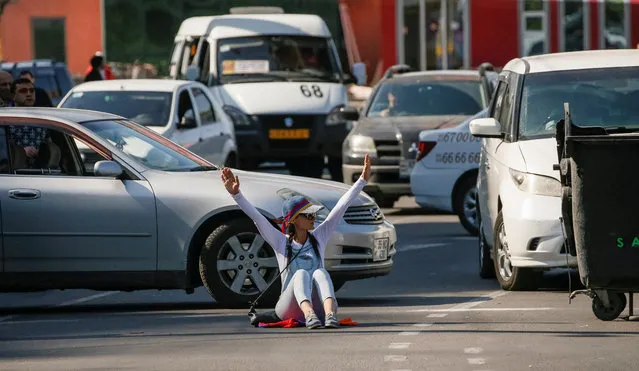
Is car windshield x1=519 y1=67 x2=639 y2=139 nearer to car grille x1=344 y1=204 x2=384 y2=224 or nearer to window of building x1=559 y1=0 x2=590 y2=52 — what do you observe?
car grille x1=344 y1=204 x2=384 y2=224

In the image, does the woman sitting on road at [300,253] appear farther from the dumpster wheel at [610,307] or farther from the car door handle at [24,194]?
the car door handle at [24,194]

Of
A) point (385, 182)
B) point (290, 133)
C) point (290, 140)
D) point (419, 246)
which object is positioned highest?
point (290, 133)

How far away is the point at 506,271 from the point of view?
14195 millimetres

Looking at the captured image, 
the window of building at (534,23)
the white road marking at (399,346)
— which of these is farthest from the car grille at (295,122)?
the window of building at (534,23)

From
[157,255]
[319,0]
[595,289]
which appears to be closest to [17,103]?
[157,255]

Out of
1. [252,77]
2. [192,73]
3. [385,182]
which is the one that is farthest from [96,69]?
[385,182]

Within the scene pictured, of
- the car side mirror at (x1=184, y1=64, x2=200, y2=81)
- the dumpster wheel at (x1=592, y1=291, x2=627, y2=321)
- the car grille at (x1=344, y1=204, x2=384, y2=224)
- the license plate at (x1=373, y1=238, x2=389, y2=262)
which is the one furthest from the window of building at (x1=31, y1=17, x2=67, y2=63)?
the dumpster wheel at (x1=592, y1=291, x2=627, y2=321)

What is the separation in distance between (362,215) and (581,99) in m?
2.08

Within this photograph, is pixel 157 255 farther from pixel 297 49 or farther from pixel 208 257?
pixel 297 49

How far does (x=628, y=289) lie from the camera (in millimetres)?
11211

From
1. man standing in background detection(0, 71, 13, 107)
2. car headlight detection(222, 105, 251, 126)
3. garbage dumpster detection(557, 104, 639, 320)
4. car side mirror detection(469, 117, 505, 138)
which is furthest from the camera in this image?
car headlight detection(222, 105, 251, 126)

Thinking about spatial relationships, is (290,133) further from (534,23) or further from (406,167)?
(534,23)

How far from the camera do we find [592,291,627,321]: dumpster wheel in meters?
11.8

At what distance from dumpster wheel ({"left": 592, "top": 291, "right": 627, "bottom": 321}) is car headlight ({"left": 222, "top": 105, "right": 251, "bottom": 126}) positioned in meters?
15.3
